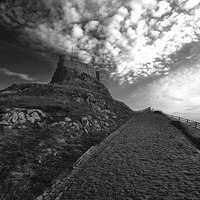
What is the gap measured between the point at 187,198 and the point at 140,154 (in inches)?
203

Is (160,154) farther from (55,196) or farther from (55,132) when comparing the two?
(55,132)

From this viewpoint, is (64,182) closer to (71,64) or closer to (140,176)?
(140,176)

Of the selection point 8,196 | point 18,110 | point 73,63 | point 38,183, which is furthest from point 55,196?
point 73,63

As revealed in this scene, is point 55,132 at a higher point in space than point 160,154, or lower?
higher

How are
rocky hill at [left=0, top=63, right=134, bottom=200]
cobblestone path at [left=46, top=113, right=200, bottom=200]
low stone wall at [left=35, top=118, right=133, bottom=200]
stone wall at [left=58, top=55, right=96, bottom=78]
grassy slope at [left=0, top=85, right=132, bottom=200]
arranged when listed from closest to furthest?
cobblestone path at [left=46, top=113, right=200, bottom=200]
low stone wall at [left=35, top=118, right=133, bottom=200]
grassy slope at [left=0, top=85, right=132, bottom=200]
rocky hill at [left=0, top=63, right=134, bottom=200]
stone wall at [left=58, top=55, right=96, bottom=78]

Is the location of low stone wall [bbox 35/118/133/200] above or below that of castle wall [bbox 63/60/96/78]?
below

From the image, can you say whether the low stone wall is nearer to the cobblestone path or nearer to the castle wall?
the cobblestone path

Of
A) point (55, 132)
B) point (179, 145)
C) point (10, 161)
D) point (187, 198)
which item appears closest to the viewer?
point (187, 198)

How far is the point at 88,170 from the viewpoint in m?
8.37

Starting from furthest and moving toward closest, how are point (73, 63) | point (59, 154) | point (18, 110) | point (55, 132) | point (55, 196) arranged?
point (73, 63) → point (18, 110) → point (55, 132) → point (59, 154) → point (55, 196)

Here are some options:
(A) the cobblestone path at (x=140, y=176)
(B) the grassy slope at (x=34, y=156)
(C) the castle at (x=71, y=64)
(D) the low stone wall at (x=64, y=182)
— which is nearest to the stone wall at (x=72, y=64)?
(C) the castle at (x=71, y=64)

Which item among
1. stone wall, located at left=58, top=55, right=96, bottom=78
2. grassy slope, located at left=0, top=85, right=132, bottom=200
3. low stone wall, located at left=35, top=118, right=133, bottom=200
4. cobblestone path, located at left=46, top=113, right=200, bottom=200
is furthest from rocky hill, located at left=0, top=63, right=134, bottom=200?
stone wall, located at left=58, top=55, right=96, bottom=78

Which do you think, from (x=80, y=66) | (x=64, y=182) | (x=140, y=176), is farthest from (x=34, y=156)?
(x=80, y=66)

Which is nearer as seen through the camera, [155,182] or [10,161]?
[155,182]
